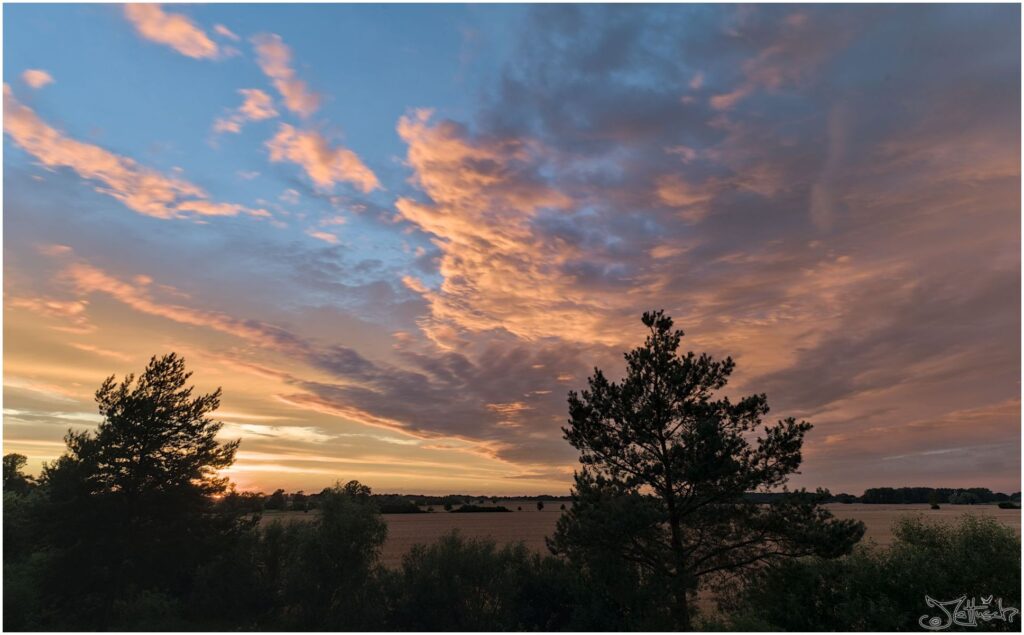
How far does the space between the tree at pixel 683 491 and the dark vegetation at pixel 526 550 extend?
99 millimetres

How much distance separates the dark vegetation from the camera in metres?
27.8

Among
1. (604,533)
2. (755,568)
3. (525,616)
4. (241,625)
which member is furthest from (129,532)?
(755,568)

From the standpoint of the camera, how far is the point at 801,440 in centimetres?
2742

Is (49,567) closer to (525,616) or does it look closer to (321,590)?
(321,590)

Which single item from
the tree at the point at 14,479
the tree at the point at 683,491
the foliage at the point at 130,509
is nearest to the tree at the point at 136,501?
the foliage at the point at 130,509

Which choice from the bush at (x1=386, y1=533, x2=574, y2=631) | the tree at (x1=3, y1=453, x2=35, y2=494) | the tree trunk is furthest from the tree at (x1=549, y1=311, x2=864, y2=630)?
the tree at (x1=3, y1=453, x2=35, y2=494)

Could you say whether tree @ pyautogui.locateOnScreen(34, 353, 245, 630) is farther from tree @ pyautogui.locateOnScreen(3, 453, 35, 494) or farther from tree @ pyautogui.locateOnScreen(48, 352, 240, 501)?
tree @ pyautogui.locateOnScreen(3, 453, 35, 494)

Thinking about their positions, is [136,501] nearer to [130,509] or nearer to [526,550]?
[130,509]

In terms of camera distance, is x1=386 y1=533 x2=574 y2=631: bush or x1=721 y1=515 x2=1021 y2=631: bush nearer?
x1=721 y1=515 x2=1021 y2=631: bush

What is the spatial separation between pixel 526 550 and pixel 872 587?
70.9 ft

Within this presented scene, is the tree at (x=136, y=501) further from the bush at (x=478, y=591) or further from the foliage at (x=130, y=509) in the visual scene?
the bush at (x=478, y=591)

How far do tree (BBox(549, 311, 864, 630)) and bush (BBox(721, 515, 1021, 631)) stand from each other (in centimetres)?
171

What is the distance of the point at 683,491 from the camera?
28.7m

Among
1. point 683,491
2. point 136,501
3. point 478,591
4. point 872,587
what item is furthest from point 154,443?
point 872,587
